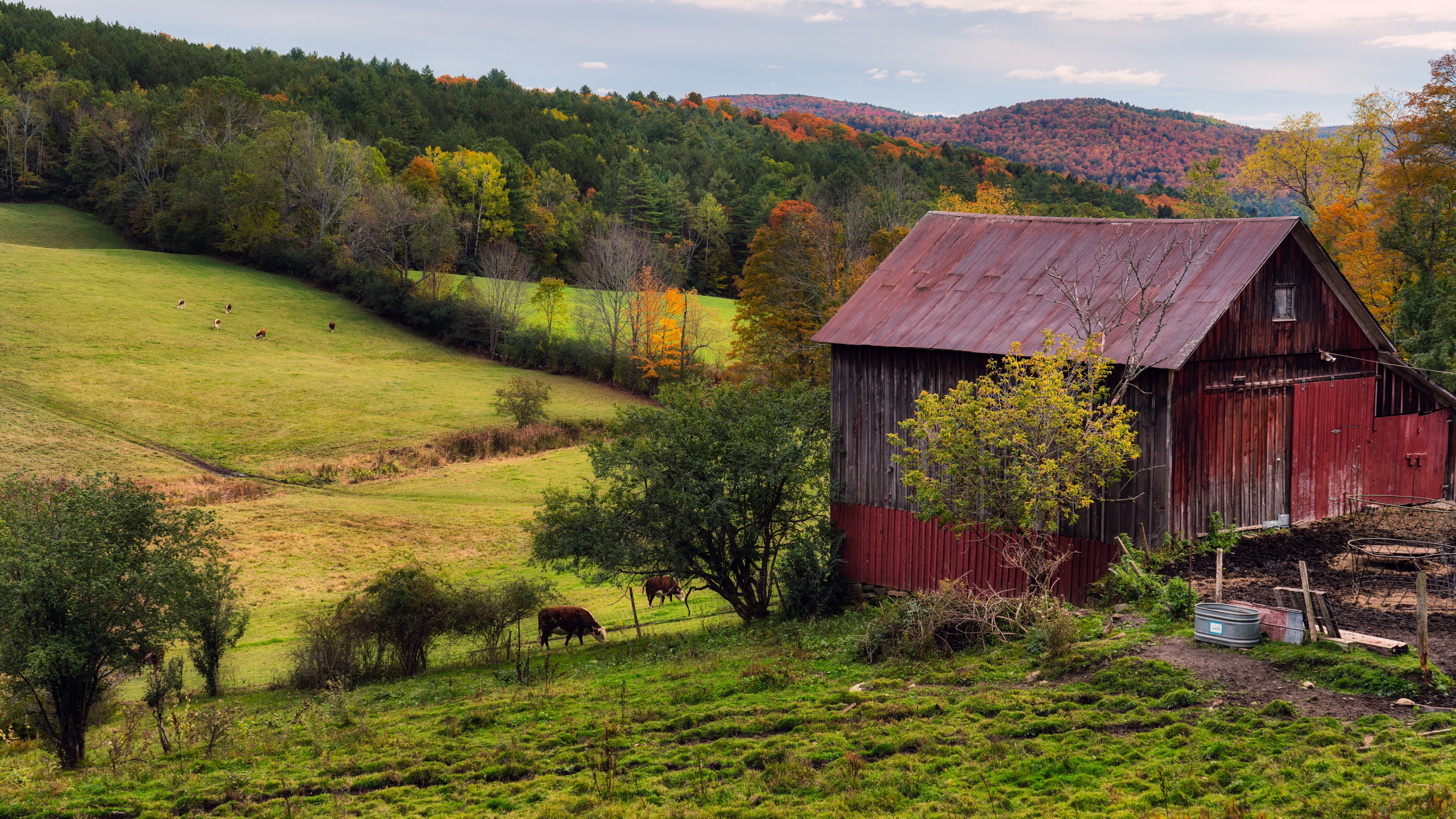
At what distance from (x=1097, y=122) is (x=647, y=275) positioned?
134 metres

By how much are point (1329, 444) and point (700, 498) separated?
1542 cm

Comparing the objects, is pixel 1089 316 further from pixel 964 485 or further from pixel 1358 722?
pixel 1358 722

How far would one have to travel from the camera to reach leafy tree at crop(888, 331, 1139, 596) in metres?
18.3

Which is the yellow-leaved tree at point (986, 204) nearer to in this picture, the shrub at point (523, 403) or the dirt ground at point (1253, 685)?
the shrub at point (523, 403)

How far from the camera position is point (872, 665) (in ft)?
58.3

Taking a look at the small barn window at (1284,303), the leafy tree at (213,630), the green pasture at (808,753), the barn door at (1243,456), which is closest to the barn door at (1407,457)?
the barn door at (1243,456)

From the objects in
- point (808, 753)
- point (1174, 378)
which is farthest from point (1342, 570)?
point (808, 753)

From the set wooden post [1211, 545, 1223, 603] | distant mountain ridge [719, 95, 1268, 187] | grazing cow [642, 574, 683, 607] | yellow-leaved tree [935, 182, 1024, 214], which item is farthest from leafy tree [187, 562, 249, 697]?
distant mountain ridge [719, 95, 1268, 187]

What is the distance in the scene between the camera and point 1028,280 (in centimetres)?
2448

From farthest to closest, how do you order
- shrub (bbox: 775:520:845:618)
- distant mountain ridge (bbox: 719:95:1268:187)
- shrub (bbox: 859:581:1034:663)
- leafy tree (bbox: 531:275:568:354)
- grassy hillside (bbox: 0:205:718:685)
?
distant mountain ridge (bbox: 719:95:1268:187)
leafy tree (bbox: 531:275:568:354)
grassy hillside (bbox: 0:205:718:685)
shrub (bbox: 775:520:845:618)
shrub (bbox: 859:581:1034:663)

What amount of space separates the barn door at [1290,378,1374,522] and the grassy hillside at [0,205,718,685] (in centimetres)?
1692

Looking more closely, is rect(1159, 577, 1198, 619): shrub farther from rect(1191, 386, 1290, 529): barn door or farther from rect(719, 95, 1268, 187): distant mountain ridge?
rect(719, 95, 1268, 187): distant mountain ridge

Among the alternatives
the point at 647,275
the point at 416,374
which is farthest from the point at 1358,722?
the point at 647,275

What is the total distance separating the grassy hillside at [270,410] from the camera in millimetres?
36625
